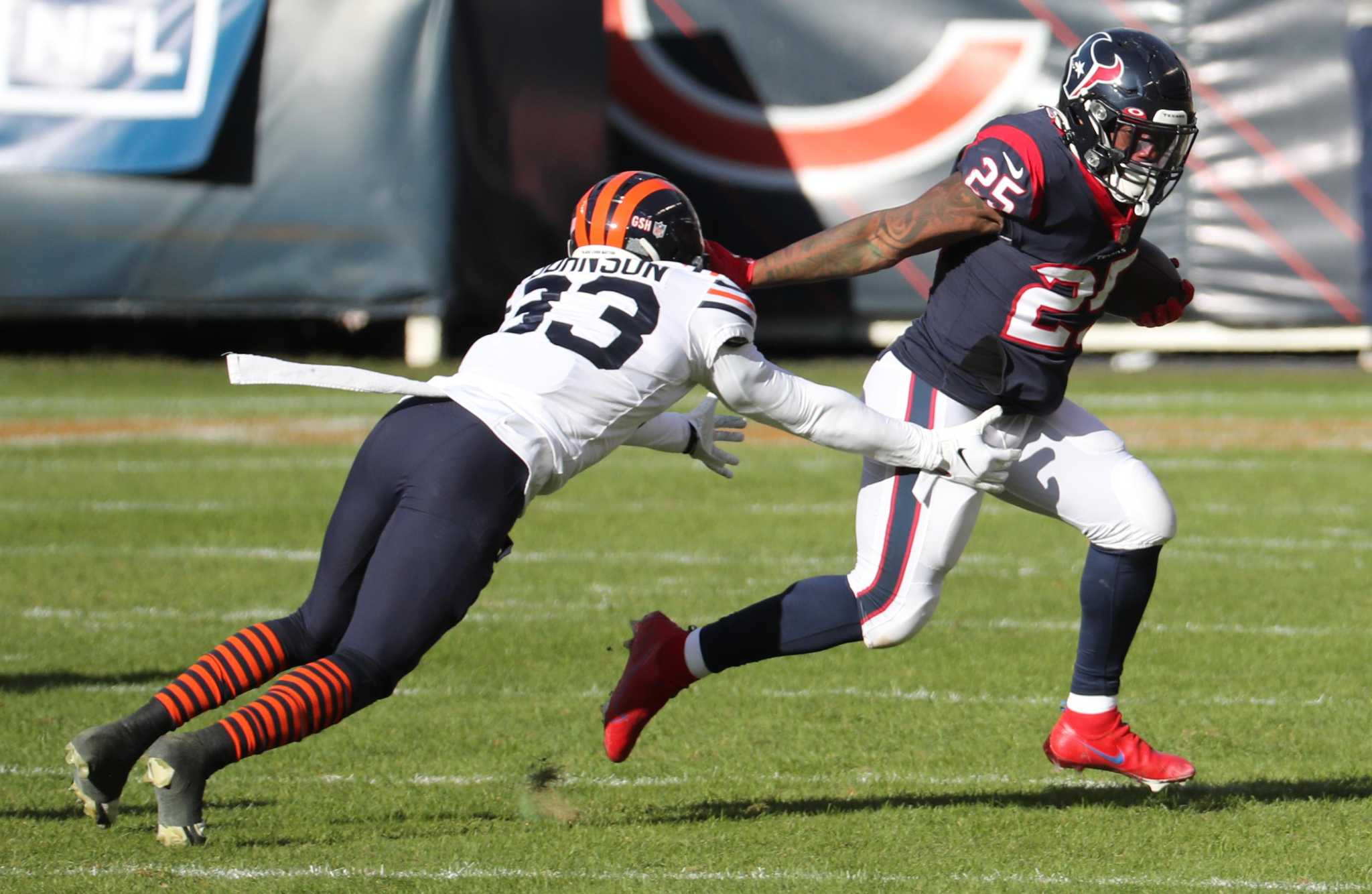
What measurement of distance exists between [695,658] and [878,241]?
1054mm

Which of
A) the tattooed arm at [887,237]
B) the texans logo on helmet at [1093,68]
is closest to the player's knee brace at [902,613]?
the tattooed arm at [887,237]

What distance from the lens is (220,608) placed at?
261 inches

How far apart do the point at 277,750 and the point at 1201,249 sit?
1139 centimetres

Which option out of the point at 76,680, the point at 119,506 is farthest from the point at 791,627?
the point at 119,506

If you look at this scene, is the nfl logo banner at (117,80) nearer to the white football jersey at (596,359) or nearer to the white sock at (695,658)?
the white sock at (695,658)

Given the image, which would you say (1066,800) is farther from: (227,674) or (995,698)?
(227,674)

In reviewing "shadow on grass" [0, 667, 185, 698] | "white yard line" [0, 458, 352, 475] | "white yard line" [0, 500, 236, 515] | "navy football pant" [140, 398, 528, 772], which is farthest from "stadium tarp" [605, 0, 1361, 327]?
"navy football pant" [140, 398, 528, 772]

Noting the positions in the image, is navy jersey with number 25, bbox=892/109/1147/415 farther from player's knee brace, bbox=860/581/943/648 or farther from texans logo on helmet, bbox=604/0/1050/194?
texans logo on helmet, bbox=604/0/1050/194

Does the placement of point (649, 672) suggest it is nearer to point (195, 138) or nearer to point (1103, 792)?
point (1103, 792)

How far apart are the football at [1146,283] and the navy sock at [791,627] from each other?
937 millimetres

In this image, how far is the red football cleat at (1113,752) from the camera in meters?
4.27

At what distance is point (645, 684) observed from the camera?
4.50m

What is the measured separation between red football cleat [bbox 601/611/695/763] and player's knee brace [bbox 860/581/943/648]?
44 centimetres

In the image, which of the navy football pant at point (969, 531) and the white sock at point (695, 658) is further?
the white sock at point (695, 658)
